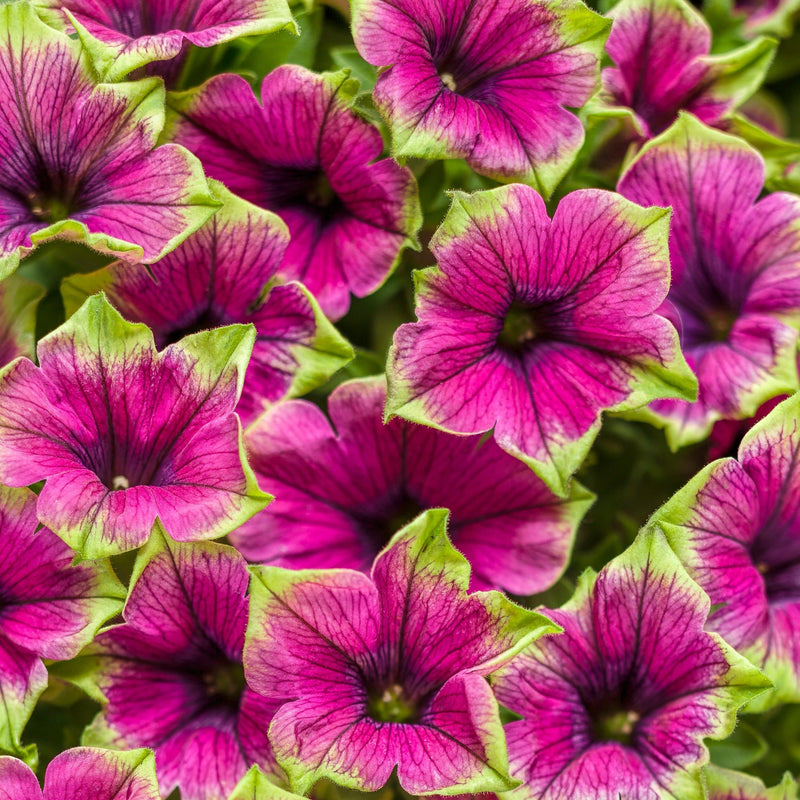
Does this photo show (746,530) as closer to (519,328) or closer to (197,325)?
(519,328)

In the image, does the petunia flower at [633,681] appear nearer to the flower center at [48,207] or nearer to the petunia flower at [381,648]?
the petunia flower at [381,648]

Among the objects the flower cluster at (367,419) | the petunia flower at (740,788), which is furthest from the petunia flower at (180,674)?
the petunia flower at (740,788)

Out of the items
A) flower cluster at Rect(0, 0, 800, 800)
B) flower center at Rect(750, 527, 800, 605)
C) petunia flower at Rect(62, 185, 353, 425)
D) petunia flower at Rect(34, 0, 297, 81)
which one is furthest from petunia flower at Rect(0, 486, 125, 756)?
flower center at Rect(750, 527, 800, 605)

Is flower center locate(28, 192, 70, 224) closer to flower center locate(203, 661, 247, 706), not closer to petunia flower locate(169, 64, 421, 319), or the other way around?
petunia flower locate(169, 64, 421, 319)

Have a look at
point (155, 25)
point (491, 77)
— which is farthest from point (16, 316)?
point (491, 77)

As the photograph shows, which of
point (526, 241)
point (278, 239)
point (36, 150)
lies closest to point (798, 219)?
point (526, 241)

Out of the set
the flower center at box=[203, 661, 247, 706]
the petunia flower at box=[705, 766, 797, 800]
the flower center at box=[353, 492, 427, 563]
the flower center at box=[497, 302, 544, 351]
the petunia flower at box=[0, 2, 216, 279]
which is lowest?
the petunia flower at box=[705, 766, 797, 800]
